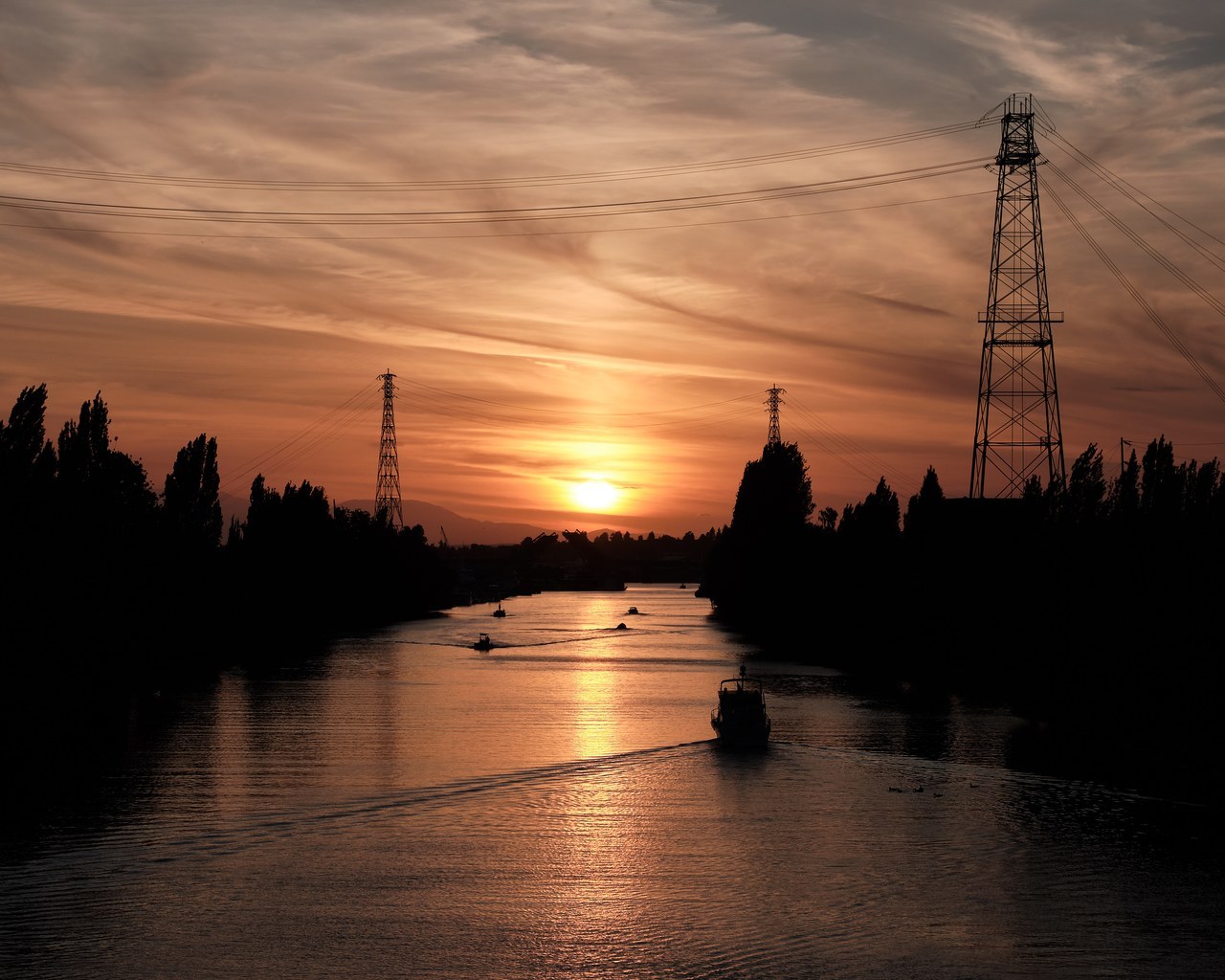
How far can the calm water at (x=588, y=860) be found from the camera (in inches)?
1304

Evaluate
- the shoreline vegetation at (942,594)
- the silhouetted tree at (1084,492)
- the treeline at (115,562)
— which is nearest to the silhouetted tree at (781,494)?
the shoreline vegetation at (942,594)

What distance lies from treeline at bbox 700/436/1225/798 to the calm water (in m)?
8.24

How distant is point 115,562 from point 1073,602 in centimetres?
6663

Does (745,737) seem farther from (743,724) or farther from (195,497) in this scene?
(195,497)

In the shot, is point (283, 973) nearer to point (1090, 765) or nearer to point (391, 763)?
point (391, 763)

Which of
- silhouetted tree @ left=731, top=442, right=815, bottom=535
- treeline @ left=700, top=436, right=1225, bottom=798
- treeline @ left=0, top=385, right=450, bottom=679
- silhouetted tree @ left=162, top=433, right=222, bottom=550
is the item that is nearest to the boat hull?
treeline @ left=700, top=436, right=1225, bottom=798

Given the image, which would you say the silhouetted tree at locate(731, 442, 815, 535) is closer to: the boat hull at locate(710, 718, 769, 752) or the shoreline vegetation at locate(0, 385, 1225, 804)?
the shoreline vegetation at locate(0, 385, 1225, 804)

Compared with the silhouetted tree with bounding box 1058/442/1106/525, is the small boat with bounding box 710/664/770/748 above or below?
below

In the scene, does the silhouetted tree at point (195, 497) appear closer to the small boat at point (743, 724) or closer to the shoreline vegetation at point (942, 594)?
the shoreline vegetation at point (942, 594)

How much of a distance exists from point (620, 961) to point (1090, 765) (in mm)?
38965

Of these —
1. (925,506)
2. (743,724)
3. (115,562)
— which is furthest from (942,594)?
(115,562)

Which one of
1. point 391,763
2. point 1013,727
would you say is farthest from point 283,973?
point 1013,727

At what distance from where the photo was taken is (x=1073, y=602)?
7962 cm

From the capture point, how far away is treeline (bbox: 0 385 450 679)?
73250 millimetres
